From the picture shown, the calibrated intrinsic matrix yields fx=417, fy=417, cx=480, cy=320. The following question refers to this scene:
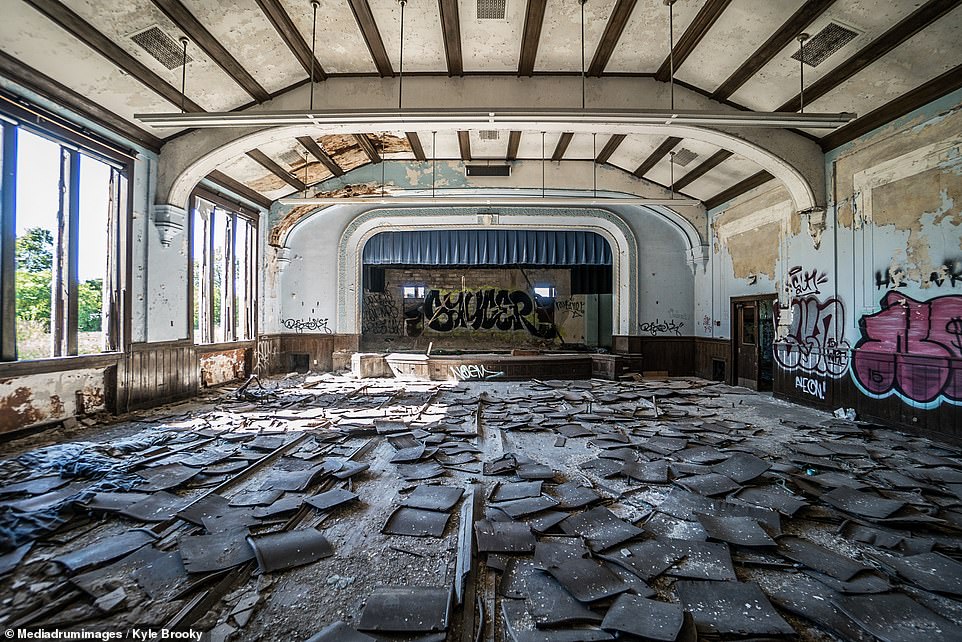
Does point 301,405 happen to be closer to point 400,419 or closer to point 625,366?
point 400,419

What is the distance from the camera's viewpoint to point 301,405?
7047mm

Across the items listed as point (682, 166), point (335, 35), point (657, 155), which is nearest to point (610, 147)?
point (657, 155)

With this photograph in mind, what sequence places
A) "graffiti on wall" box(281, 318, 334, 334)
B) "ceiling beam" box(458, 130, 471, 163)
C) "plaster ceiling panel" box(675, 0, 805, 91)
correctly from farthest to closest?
"graffiti on wall" box(281, 318, 334, 334), "ceiling beam" box(458, 130, 471, 163), "plaster ceiling panel" box(675, 0, 805, 91)

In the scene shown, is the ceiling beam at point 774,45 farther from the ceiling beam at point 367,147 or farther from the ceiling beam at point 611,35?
the ceiling beam at point 367,147

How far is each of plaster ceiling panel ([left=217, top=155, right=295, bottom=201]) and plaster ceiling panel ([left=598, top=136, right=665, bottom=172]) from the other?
23.2ft

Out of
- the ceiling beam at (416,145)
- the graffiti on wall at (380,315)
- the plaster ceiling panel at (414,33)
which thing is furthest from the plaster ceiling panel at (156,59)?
the graffiti on wall at (380,315)

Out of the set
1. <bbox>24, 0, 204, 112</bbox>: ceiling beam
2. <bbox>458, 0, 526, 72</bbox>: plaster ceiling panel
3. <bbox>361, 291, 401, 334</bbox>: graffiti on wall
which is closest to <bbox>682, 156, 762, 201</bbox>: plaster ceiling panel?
<bbox>458, 0, 526, 72</bbox>: plaster ceiling panel

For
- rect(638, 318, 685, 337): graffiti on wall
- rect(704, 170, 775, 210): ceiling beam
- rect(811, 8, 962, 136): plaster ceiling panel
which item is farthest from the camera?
rect(638, 318, 685, 337): graffiti on wall

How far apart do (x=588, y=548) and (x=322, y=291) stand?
1015cm

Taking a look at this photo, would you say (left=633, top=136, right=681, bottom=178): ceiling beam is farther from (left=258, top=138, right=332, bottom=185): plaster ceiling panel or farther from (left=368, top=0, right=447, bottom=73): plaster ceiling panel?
(left=258, top=138, right=332, bottom=185): plaster ceiling panel

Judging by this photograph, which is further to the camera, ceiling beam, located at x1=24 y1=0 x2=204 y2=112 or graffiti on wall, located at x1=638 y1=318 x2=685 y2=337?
graffiti on wall, located at x1=638 y1=318 x2=685 y2=337

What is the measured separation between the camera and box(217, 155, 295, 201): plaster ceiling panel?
8273 mm

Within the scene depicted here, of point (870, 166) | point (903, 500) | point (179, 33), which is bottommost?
point (903, 500)

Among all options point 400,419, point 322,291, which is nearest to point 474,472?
point 400,419
